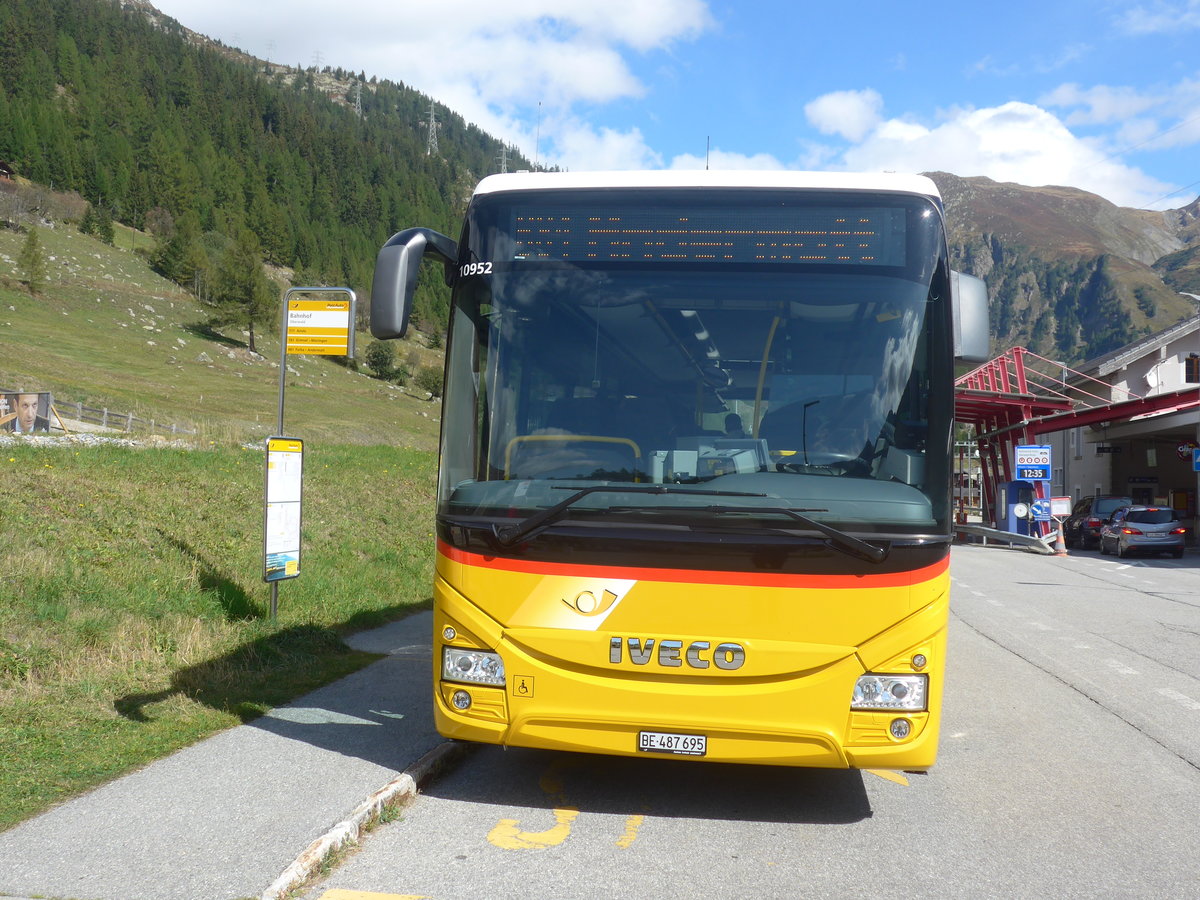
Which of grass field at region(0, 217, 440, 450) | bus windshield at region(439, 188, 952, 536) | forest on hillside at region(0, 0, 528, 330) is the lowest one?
bus windshield at region(439, 188, 952, 536)

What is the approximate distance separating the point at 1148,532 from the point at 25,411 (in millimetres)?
32196

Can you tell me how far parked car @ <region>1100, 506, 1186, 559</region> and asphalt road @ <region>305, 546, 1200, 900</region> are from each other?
80.1 feet

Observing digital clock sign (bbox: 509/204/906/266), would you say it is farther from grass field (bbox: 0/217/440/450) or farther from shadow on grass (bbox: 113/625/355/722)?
grass field (bbox: 0/217/440/450)

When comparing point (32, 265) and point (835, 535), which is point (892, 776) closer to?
point (835, 535)

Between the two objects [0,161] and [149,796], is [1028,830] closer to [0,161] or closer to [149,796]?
[149,796]

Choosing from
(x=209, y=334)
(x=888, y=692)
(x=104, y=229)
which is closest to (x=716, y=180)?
(x=888, y=692)

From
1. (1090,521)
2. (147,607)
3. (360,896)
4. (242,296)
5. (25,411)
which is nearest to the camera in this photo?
(360,896)

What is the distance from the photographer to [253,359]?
90.9m

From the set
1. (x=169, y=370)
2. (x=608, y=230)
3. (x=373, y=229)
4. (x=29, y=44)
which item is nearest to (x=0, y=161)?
(x=29, y=44)

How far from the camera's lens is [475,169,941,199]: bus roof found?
17.6 ft

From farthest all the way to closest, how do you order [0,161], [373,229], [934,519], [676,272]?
[373,229], [0,161], [676,272], [934,519]

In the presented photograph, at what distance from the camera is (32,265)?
8056cm

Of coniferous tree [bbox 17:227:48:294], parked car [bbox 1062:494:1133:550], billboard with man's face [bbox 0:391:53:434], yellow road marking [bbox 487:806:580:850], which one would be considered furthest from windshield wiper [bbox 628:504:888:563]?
coniferous tree [bbox 17:227:48:294]

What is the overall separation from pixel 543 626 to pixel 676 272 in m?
1.89
